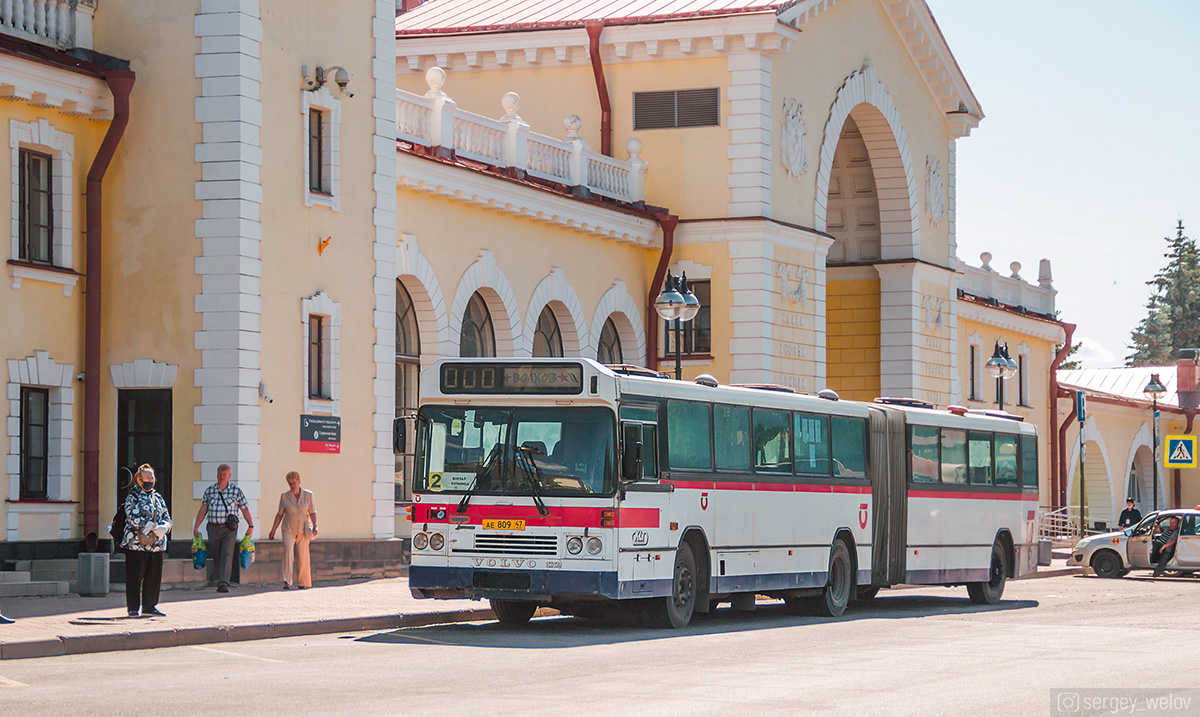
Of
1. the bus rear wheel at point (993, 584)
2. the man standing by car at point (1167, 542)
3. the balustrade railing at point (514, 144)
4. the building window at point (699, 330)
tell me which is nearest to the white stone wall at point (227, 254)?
the balustrade railing at point (514, 144)

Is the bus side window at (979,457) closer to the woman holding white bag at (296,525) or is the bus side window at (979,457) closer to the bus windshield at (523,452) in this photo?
the woman holding white bag at (296,525)

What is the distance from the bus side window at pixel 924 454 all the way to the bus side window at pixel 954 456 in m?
0.28

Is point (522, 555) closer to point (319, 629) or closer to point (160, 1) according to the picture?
point (319, 629)

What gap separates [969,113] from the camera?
158 feet

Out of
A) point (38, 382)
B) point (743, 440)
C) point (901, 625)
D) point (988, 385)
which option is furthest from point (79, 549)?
point (988, 385)

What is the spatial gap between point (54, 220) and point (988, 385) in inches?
1352

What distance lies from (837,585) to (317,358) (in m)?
7.84

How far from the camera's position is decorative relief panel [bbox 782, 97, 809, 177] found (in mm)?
39000

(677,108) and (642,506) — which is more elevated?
(677,108)

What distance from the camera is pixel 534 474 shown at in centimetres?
1966

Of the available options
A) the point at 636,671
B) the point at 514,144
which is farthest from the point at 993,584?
the point at 636,671

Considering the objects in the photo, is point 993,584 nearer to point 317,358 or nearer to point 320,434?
point 320,434

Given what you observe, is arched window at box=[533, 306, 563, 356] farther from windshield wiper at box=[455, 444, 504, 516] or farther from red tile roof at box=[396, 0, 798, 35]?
windshield wiper at box=[455, 444, 504, 516]

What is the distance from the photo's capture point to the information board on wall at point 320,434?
26047 mm
